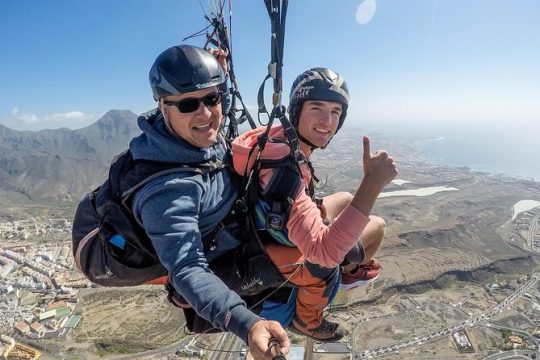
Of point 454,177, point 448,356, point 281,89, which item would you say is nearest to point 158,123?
point 281,89

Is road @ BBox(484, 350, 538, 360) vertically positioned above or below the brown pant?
below

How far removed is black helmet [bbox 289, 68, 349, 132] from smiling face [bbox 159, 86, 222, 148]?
73cm

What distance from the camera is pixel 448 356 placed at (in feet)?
52.3

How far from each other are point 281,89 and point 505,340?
2141cm

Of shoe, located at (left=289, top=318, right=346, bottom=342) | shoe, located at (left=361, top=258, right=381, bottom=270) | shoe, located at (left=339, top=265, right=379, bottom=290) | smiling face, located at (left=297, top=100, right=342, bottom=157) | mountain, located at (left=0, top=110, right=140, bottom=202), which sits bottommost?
mountain, located at (left=0, top=110, right=140, bottom=202)

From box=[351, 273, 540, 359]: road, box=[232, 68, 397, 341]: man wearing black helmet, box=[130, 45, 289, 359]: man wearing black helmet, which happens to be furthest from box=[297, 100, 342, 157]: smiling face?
box=[351, 273, 540, 359]: road

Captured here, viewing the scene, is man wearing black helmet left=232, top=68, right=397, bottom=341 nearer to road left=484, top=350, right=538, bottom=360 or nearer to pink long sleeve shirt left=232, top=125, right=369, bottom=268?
pink long sleeve shirt left=232, top=125, right=369, bottom=268

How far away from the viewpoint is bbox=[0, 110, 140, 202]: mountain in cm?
7790

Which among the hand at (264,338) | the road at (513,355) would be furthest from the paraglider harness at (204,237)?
the road at (513,355)

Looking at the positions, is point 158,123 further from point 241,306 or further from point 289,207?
point 241,306

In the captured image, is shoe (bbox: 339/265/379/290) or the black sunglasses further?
shoe (bbox: 339/265/379/290)

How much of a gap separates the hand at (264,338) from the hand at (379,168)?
0.79 meters

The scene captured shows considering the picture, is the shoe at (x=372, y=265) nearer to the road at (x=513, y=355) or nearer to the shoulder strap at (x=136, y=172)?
the shoulder strap at (x=136, y=172)

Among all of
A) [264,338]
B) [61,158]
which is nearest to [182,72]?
[264,338]
